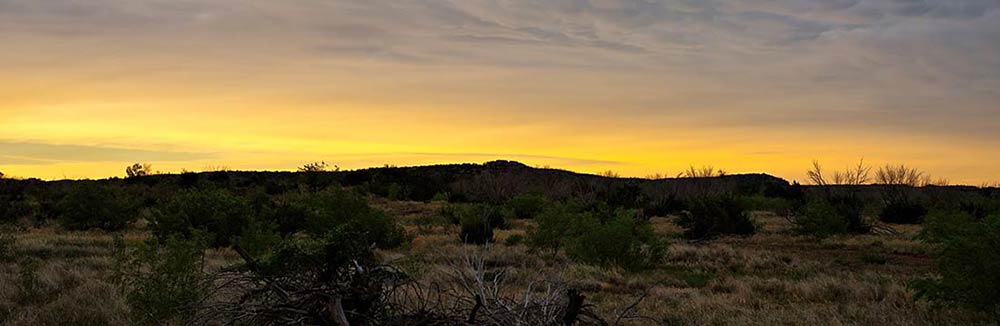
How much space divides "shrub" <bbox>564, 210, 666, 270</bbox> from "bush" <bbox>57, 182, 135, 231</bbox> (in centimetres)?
1386

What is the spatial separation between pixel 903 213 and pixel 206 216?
73.1 ft

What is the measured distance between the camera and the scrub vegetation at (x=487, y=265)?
5105 millimetres

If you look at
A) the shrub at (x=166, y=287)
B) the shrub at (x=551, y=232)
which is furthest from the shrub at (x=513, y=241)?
the shrub at (x=166, y=287)

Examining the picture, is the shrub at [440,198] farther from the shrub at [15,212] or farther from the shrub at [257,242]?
the shrub at [257,242]

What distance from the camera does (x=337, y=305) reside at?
183 inches

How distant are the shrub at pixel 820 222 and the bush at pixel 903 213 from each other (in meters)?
6.51

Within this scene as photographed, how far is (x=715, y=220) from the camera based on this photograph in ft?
72.5

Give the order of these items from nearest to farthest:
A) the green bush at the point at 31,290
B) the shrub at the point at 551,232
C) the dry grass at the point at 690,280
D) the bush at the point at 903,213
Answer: the dry grass at the point at 690,280 < the green bush at the point at 31,290 < the shrub at the point at 551,232 < the bush at the point at 903,213

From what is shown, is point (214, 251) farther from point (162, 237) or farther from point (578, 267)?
point (578, 267)

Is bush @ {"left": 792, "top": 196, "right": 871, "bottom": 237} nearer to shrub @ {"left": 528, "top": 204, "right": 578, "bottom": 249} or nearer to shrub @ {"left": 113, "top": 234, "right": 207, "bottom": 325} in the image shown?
shrub @ {"left": 528, "top": 204, "right": 578, "bottom": 249}

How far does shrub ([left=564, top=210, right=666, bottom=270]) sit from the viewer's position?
14586 mm

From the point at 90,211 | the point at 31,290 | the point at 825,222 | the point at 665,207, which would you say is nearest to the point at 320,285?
the point at 31,290

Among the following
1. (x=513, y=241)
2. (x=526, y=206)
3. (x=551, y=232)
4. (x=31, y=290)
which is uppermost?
(x=526, y=206)

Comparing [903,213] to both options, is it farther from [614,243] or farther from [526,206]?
[614,243]
